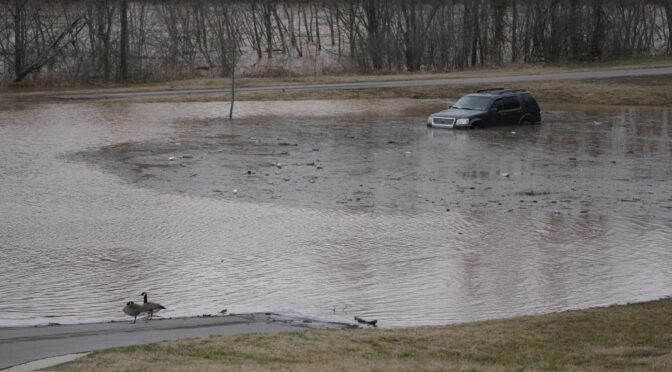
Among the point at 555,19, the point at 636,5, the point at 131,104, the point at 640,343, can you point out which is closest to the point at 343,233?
the point at 640,343

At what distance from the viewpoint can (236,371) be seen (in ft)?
A: 32.1

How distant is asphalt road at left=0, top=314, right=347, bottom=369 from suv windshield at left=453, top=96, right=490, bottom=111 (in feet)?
84.4

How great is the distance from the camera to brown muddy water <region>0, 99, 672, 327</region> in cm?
1491

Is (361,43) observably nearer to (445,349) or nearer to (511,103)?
(511,103)

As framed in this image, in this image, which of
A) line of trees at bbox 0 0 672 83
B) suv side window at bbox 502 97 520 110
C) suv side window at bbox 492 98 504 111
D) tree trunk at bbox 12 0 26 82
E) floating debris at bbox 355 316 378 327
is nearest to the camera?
floating debris at bbox 355 316 378 327

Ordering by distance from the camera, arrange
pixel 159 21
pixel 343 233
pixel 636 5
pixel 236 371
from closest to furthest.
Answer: pixel 236 371 < pixel 343 233 < pixel 636 5 < pixel 159 21

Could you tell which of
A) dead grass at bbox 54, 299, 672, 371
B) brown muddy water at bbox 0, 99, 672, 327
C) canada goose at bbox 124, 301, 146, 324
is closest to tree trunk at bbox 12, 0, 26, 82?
brown muddy water at bbox 0, 99, 672, 327

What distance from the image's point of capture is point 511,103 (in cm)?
3850

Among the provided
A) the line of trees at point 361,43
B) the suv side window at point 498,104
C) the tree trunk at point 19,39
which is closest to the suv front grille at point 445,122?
the suv side window at point 498,104

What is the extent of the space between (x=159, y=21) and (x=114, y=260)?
216 feet

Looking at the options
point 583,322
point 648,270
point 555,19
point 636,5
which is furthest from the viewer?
point 636,5

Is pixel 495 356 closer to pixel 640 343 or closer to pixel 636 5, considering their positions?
pixel 640 343

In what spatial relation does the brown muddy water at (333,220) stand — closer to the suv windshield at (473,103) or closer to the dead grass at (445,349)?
the dead grass at (445,349)

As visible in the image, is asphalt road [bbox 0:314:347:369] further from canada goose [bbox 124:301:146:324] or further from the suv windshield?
the suv windshield
